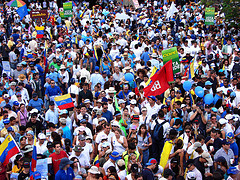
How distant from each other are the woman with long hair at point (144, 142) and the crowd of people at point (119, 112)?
0.07 feet

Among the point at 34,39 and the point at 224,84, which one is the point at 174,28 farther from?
the point at 224,84

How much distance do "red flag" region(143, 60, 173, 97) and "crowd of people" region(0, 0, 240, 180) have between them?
226 mm

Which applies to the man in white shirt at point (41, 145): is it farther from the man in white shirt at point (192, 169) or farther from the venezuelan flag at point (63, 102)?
the man in white shirt at point (192, 169)

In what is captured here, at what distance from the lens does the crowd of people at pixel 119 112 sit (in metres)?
7.65

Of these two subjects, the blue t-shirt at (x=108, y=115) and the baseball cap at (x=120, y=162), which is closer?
the baseball cap at (x=120, y=162)

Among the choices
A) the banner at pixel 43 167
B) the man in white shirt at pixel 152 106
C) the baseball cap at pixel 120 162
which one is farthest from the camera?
the man in white shirt at pixel 152 106

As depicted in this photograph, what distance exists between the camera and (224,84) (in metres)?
11.6

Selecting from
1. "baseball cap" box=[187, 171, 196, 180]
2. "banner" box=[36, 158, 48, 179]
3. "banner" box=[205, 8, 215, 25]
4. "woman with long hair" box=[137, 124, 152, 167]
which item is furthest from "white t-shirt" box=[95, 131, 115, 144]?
"banner" box=[205, 8, 215, 25]

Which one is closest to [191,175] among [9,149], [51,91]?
[9,149]

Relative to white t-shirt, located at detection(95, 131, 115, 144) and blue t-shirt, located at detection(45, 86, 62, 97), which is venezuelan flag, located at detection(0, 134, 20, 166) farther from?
blue t-shirt, located at detection(45, 86, 62, 97)

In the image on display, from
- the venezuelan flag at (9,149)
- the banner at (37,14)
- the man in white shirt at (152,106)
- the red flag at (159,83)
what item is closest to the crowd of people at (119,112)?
the man in white shirt at (152,106)

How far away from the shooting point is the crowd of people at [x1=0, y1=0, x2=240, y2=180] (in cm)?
765

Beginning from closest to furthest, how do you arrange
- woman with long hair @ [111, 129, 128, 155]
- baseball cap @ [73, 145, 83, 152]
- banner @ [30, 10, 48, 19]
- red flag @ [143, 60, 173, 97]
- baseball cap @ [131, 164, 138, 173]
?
1. baseball cap @ [131, 164, 138, 173]
2. baseball cap @ [73, 145, 83, 152]
3. woman with long hair @ [111, 129, 128, 155]
4. red flag @ [143, 60, 173, 97]
5. banner @ [30, 10, 48, 19]

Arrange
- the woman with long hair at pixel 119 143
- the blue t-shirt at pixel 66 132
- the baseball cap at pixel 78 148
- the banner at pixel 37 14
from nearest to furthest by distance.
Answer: the baseball cap at pixel 78 148 → the woman with long hair at pixel 119 143 → the blue t-shirt at pixel 66 132 → the banner at pixel 37 14
